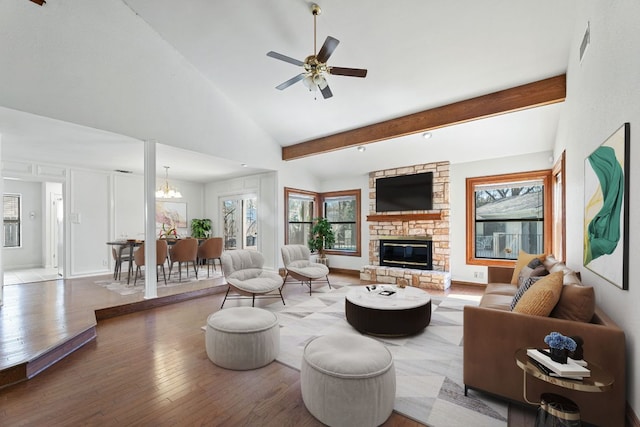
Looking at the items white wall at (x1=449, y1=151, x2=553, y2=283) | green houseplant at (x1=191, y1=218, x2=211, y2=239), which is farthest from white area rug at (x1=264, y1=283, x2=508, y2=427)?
green houseplant at (x1=191, y1=218, x2=211, y2=239)

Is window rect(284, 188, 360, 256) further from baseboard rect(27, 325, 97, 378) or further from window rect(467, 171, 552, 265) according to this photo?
baseboard rect(27, 325, 97, 378)

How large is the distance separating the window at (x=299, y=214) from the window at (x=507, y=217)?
3861 millimetres

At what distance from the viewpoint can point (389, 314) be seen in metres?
3.22

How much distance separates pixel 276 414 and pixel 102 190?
22.2 ft

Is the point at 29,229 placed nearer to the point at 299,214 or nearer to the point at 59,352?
the point at 59,352

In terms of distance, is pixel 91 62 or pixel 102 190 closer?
pixel 91 62

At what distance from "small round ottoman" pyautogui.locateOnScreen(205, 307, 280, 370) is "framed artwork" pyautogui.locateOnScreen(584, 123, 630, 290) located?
Answer: 2625 millimetres

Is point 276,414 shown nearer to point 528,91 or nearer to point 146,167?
point 146,167

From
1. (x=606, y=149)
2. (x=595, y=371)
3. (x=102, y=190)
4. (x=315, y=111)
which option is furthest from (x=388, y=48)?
(x=102, y=190)

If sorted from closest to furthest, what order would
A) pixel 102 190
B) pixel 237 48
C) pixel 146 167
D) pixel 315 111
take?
1. pixel 237 48
2. pixel 146 167
3. pixel 315 111
4. pixel 102 190

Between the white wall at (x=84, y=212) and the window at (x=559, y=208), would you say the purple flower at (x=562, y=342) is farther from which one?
the white wall at (x=84, y=212)

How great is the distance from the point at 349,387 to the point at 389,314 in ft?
5.01

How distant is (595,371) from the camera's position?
1531 millimetres

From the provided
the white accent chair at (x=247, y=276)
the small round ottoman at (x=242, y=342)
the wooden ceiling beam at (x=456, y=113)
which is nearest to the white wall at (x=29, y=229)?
the white accent chair at (x=247, y=276)
